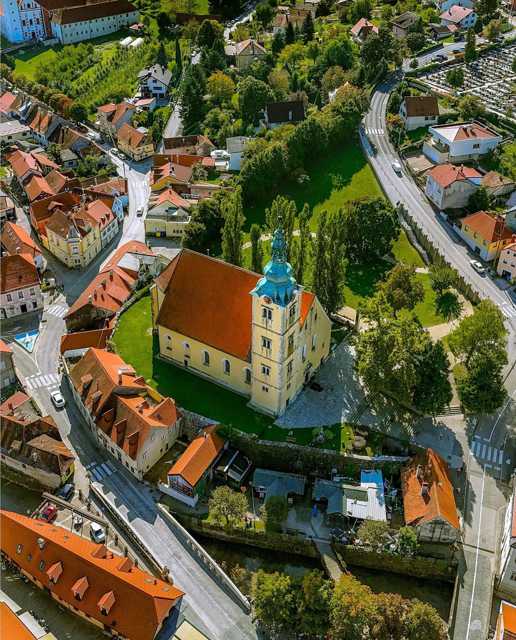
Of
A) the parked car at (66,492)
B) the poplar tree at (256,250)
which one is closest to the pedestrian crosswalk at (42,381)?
the parked car at (66,492)

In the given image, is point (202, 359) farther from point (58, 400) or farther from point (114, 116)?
point (114, 116)

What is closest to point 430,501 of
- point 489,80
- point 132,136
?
point 132,136

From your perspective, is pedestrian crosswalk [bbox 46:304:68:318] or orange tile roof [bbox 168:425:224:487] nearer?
orange tile roof [bbox 168:425:224:487]

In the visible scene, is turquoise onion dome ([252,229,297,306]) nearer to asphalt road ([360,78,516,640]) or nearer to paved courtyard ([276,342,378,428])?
paved courtyard ([276,342,378,428])

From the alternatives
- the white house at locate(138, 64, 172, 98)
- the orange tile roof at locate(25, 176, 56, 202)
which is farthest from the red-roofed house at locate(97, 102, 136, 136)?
the orange tile roof at locate(25, 176, 56, 202)

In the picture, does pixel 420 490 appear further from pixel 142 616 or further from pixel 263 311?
pixel 142 616
